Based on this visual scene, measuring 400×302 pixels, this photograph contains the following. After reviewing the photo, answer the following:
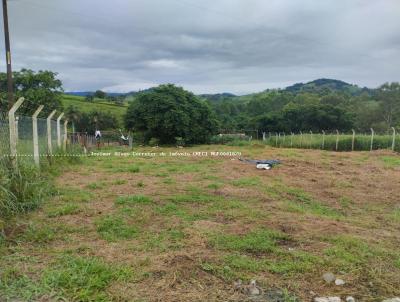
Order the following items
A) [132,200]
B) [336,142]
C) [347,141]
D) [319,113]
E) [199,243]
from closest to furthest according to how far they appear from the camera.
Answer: [199,243] < [132,200] < [347,141] < [336,142] < [319,113]

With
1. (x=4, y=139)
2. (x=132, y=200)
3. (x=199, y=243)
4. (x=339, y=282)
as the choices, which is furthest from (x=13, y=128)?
(x=339, y=282)

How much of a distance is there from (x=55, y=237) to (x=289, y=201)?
3357mm

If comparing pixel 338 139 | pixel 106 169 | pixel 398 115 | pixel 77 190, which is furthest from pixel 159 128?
pixel 398 115

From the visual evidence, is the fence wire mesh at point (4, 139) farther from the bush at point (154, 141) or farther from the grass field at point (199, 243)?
the bush at point (154, 141)

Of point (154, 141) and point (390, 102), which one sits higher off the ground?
point (390, 102)

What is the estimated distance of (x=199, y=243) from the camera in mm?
3334

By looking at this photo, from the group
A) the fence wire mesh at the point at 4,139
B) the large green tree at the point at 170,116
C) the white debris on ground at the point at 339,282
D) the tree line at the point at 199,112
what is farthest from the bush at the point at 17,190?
the large green tree at the point at 170,116

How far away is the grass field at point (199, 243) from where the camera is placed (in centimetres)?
251

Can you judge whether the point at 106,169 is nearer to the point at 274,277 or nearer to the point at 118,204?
the point at 118,204

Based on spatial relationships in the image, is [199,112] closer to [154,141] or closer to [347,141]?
[154,141]

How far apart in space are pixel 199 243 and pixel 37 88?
76.1ft

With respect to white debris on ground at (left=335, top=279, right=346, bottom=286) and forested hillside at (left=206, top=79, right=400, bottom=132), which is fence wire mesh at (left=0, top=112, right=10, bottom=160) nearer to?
white debris on ground at (left=335, top=279, right=346, bottom=286)

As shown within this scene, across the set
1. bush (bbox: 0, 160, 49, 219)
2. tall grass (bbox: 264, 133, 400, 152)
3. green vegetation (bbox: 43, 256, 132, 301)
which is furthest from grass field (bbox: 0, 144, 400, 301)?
tall grass (bbox: 264, 133, 400, 152)

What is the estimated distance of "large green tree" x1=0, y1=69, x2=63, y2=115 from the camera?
2222cm
